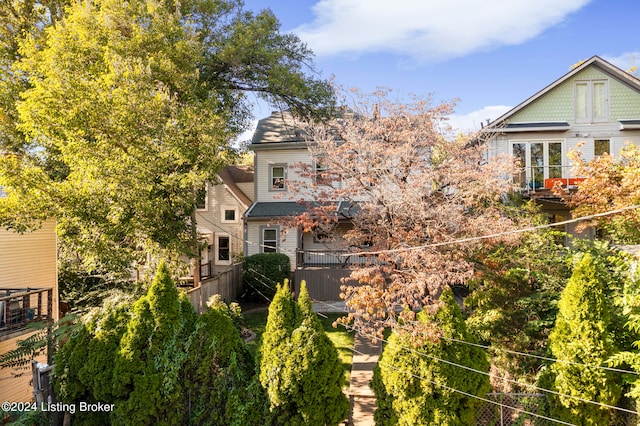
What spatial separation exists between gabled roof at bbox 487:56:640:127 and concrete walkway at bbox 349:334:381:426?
1046 cm

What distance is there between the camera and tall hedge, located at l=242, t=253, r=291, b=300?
635 inches

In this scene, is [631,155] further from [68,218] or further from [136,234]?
[68,218]

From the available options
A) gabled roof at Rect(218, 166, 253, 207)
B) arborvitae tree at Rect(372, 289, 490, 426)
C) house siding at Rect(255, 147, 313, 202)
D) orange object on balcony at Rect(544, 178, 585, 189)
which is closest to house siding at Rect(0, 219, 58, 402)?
arborvitae tree at Rect(372, 289, 490, 426)

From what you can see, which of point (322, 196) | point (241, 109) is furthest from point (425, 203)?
point (241, 109)

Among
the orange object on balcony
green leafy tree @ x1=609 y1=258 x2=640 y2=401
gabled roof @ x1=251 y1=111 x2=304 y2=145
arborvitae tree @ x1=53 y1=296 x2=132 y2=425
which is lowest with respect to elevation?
arborvitae tree @ x1=53 y1=296 x2=132 y2=425

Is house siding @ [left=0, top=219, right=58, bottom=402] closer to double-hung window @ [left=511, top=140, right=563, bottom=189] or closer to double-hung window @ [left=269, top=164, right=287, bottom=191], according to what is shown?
double-hung window @ [left=269, top=164, right=287, bottom=191]

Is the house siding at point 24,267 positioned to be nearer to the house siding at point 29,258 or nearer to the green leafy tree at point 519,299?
the house siding at point 29,258

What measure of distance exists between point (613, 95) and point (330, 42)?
1257 centimetres

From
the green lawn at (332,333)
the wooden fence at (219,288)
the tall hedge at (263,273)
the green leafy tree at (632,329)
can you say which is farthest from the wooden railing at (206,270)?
the green leafy tree at (632,329)

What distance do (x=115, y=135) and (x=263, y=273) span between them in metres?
7.84

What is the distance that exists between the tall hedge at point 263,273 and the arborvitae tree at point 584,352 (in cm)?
1111

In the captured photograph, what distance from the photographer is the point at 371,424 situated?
7695 mm

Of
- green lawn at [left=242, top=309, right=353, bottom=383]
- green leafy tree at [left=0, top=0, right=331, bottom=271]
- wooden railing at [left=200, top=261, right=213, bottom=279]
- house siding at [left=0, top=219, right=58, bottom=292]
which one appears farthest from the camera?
wooden railing at [left=200, top=261, right=213, bottom=279]

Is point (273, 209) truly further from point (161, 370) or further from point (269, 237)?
point (161, 370)
